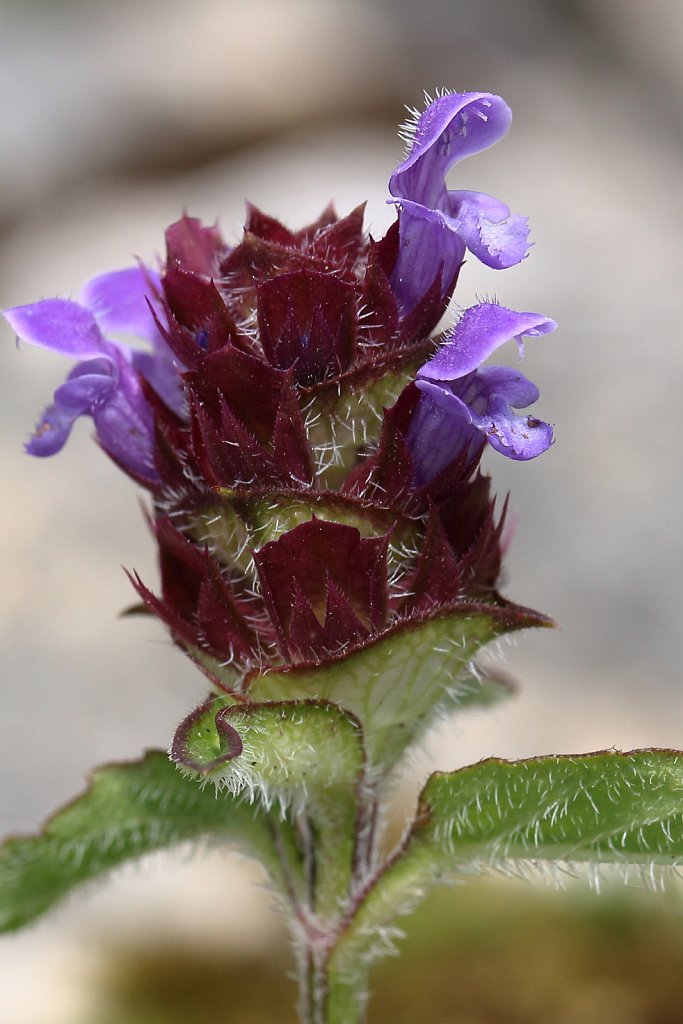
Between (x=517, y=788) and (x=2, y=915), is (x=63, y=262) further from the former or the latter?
(x=517, y=788)

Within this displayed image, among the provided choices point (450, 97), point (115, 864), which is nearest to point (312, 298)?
point (450, 97)

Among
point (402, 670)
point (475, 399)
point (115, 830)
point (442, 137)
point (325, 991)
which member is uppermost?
point (442, 137)

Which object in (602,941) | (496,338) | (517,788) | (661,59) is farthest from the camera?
(661,59)

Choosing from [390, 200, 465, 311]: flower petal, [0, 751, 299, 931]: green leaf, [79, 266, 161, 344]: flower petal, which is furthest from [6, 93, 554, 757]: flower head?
[0, 751, 299, 931]: green leaf

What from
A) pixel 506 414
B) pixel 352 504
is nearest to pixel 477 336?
pixel 506 414

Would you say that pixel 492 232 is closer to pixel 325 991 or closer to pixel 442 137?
pixel 442 137
